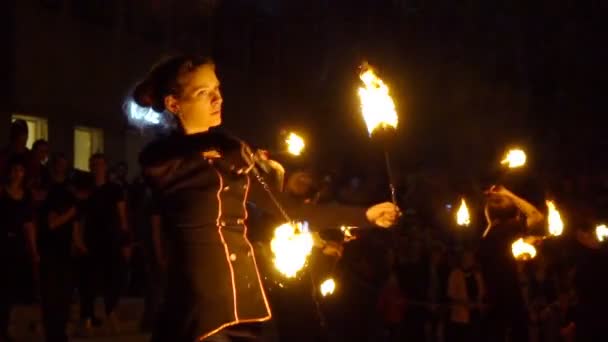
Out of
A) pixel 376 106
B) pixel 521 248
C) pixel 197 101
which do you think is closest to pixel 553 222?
pixel 521 248

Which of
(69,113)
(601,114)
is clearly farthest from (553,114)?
(69,113)

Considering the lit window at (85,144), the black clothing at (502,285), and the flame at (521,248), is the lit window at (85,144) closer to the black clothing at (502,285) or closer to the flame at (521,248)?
the black clothing at (502,285)

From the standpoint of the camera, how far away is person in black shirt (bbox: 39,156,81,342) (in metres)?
10.1

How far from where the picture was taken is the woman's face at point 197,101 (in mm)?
4379

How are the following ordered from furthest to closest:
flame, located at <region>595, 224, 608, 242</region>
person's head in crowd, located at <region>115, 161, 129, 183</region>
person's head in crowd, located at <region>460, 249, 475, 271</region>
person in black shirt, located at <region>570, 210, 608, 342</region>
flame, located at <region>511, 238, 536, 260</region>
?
person's head in crowd, located at <region>460, 249, 475, 271</region> → person's head in crowd, located at <region>115, 161, 129, 183</region> → flame, located at <region>595, 224, 608, 242</region> → person in black shirt, located at <region>570, 210, 608, 342</region> → flame, located at <region>511, 238, 536, 260</region>

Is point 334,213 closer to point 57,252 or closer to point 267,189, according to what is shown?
point 267,189

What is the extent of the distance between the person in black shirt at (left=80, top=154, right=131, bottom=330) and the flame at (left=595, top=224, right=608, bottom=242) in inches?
197

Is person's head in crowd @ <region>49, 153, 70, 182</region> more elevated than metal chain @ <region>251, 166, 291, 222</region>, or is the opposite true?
person's head in crowd @ <region>49, 153, 70, 182</region>

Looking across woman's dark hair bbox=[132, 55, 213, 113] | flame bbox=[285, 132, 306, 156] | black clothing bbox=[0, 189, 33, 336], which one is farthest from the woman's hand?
black clothing bbox=[0, 189, 33, 336]

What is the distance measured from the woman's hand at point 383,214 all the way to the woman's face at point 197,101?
2.54 feet

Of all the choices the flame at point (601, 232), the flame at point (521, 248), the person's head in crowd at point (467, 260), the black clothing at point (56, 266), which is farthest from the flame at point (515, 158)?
the person's head in crowd at point (467, 260)

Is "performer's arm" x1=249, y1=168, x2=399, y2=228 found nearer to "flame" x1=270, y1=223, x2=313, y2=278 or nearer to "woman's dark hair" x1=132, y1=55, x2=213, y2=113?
"flame" x1=270, y1=223, x2=313, y2=278

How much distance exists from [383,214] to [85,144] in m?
15.0

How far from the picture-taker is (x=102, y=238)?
11234mm
